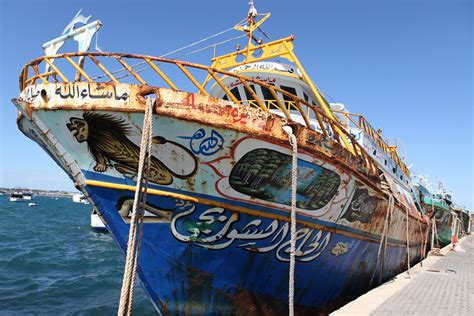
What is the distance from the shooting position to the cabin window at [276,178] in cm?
482

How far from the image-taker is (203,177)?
15.7 ft

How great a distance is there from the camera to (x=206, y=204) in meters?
4.87

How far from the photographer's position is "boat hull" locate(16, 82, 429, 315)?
455cm

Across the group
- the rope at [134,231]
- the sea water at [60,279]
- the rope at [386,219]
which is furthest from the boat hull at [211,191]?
the sea water at [60,279]

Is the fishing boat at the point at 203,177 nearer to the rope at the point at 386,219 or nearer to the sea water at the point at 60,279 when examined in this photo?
the rope at the point at 386,219

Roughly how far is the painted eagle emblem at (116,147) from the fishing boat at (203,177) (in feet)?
0.05

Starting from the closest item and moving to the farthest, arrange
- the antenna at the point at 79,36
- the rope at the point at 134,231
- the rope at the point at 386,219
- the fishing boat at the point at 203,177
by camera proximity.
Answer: the rope at the point at 134,231
the fishing boat at the point at 203,177
the antenna at the point at 79,36
the rope at the point at 386,219

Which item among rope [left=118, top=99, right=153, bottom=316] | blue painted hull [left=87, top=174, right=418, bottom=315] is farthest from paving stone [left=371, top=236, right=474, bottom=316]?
rope [left=118, top=99, right=153, bottom=316]

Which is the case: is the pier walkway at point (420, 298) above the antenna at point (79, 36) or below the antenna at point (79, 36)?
below

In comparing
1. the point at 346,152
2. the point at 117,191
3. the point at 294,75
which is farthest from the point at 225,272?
the point at 294,75

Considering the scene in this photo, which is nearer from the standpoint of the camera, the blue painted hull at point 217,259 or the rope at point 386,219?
the blue painted hull at point 217,259

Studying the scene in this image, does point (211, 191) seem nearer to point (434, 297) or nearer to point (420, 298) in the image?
point (420, 298)

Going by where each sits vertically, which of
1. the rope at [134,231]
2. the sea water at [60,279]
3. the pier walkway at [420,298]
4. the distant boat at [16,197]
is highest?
the rope at [134,231]

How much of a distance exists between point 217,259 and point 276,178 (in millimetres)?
1530
